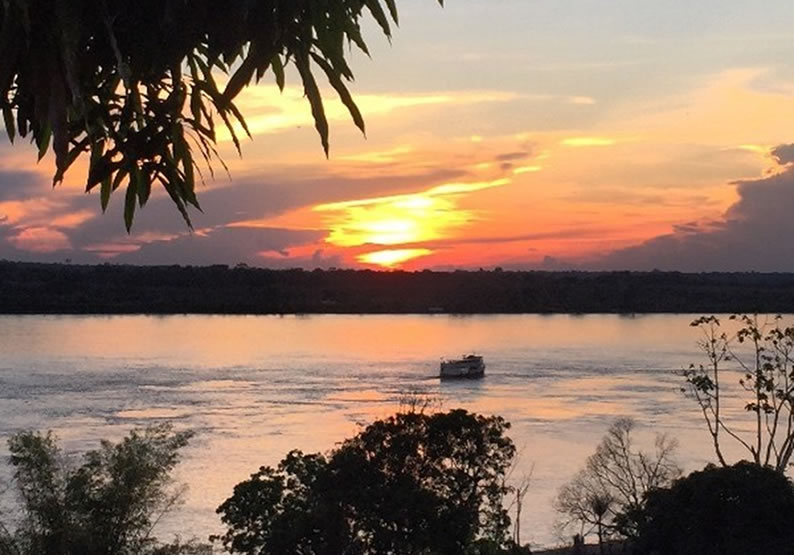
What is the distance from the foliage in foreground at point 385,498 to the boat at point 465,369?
36.6 metres

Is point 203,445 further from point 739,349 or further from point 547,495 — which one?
point 739,349

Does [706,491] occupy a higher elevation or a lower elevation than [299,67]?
lower

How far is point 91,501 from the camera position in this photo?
15.5 metres

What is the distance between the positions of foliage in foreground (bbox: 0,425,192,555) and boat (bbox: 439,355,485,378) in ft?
122

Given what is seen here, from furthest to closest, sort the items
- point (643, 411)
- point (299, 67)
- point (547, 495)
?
point (643, 411) → point (547, 495) → point (299, 67)

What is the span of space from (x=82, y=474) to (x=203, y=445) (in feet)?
53.8

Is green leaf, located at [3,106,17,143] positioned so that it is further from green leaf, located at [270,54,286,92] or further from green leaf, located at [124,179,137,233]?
green leaf, located at [270,54,286,92]

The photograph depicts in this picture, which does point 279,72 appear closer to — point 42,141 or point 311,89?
point 311,89

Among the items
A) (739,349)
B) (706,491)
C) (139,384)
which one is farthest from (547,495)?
(739,349)

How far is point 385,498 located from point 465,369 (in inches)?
1528

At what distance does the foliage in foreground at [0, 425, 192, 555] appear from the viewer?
15.3 metres

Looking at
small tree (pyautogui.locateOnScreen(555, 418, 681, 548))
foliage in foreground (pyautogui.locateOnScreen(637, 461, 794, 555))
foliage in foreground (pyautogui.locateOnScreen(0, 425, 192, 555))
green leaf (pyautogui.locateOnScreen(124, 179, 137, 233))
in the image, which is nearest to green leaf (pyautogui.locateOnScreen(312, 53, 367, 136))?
green leaf (pyautogui.locateOnScreen(124, 179, 137, 233))

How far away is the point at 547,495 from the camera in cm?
2767

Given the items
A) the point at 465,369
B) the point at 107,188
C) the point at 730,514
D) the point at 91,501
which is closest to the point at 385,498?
the point at 91,501
